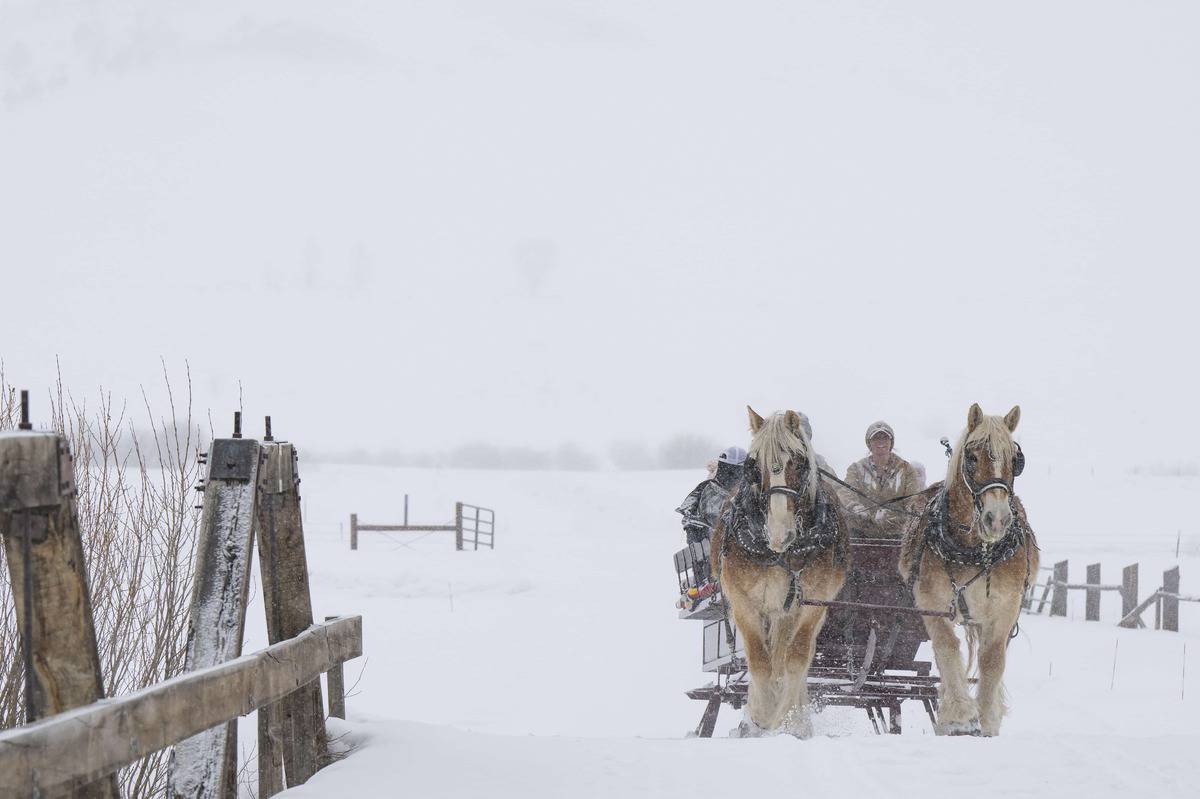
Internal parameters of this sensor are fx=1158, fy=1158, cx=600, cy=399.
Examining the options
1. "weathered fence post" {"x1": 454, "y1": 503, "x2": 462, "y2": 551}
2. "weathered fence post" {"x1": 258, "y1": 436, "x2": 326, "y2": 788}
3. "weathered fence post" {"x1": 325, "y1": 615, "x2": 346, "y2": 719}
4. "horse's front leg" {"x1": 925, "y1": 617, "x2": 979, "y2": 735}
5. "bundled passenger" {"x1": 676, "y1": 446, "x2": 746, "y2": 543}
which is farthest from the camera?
"weathered fence post" {"x1": 454, "y1": 503, "x2": 462, "y2": 551}

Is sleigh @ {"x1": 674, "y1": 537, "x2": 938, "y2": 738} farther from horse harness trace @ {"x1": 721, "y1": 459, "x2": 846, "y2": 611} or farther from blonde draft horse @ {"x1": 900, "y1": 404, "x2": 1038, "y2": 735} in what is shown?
horse harness trace @ {"x1": 721, "y1": 459, "x2": 846, "y2": 611}

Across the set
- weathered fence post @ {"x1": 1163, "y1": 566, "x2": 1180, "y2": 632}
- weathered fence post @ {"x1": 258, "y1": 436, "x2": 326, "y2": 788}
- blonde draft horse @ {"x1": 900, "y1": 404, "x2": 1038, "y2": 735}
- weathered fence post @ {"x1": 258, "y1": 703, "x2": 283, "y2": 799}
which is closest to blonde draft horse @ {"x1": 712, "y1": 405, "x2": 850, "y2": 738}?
blonde draft horse @ {"x1": 900, "y1": 404, "x2": 1038, "y2": 735}

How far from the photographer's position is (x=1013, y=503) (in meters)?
7.36

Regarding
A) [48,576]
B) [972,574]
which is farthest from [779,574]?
[48,576]

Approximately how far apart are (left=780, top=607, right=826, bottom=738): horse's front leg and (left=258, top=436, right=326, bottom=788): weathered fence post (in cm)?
356

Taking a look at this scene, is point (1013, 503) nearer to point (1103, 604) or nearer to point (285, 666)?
point (285, 666)

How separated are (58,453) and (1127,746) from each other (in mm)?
5011

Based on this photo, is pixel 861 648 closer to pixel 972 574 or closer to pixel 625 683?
pixel 972 574

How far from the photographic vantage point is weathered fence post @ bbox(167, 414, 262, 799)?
4191mm

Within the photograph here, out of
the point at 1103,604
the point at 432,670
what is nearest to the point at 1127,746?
the point at 432,670

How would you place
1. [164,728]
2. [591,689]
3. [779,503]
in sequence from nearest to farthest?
[164,728]
[779,503]
[591,689]

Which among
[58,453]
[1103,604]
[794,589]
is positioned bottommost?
[1103,604]

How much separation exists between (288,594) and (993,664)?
472 cm

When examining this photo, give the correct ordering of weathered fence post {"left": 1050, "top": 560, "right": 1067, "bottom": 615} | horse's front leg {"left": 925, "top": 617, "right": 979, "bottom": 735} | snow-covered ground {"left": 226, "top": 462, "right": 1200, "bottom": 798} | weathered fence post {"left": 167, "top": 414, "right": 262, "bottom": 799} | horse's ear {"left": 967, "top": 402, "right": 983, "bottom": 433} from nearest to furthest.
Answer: weathered fence post {"left": 167, "top": 414, "right": 262, "bottom": 799}, snow-covered ground {"left": 226, "top": 462, "right": 1200, "bottom": 798}, horse's ear {"left": 967, "top": 402, "right": 983, "bottom": 433}, horse's front leg {"left": 925, "top": 617, "right": 979, "bottom": 735}, weathered fence post {"left": 1050, "top": 560, "right": 1067, "bottom": 615}
